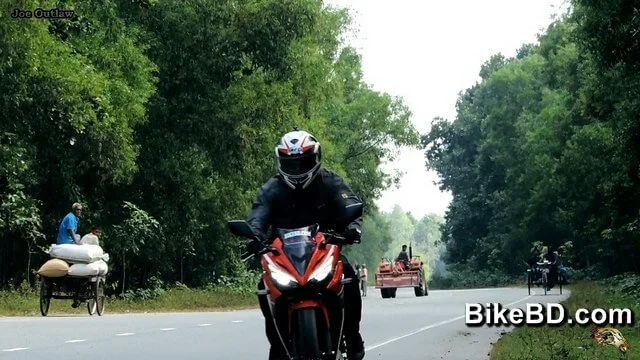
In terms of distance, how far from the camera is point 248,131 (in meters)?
38.3

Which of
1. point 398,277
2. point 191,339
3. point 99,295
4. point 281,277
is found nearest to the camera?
point 281,277

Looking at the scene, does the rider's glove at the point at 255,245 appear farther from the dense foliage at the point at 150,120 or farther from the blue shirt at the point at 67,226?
the dense foliage at the point at 150,120

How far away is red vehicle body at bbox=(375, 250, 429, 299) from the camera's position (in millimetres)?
45500

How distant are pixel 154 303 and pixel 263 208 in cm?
2332

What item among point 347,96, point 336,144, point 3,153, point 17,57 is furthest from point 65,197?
point 347,96

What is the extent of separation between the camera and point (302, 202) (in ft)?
31.4

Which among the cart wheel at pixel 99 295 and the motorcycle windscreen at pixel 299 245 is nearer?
the motorcycle windscreen at pixel 299 245

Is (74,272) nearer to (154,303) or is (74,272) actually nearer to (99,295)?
(99,295)

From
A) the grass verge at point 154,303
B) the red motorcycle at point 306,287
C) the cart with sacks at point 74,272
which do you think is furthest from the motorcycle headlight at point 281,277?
the grass verge at point 154,303

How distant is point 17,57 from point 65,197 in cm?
710

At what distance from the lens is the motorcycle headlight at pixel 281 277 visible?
878cm

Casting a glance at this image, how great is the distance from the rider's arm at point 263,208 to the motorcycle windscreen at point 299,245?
→ 0.94 feet

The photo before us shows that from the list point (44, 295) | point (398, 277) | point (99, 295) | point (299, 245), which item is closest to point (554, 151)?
point (398, 277)

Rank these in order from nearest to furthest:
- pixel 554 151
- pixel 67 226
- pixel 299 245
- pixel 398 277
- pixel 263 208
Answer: pixel 299 245 < pixel 263 208 < pixel 67 226 < pixel 398 277 < pixel 554 151
